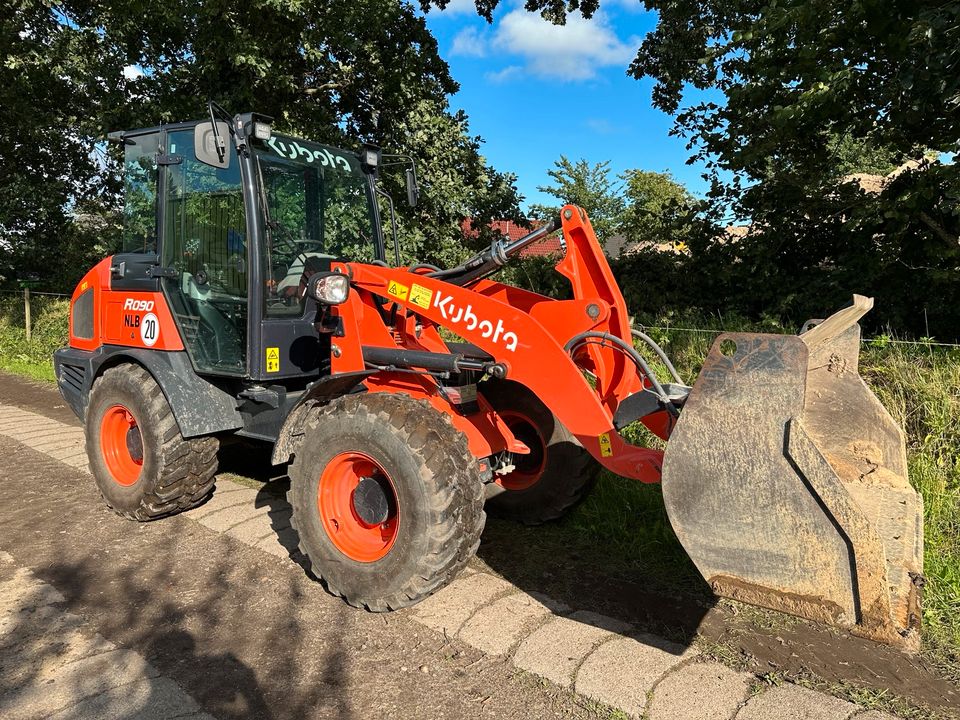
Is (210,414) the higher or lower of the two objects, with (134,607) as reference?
higher

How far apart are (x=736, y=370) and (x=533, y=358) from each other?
39.0 inches

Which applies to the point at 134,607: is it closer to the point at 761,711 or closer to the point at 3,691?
the point at 3,691

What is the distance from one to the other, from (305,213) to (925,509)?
3.95m

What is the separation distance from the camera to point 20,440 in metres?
6.54

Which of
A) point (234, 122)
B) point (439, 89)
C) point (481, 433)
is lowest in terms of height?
point (481, 433)

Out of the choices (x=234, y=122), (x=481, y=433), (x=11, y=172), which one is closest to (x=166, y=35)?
(x=11, y=172)

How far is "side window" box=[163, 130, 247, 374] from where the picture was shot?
412 cm

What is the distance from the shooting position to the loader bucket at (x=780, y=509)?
2105 millimetres

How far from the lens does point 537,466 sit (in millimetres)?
4402

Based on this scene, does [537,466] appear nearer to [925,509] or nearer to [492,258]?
[492,258]

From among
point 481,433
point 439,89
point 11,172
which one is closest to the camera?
point 481,433

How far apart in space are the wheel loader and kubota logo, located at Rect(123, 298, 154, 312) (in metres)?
0.03

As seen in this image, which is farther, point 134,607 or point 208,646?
point 134,607

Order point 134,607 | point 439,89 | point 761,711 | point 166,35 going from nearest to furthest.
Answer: point 761,711 < point 134,607 < point 166,35 < point 439,89
